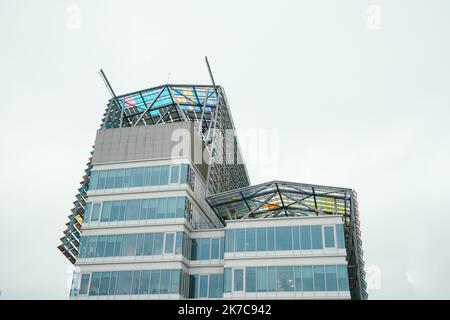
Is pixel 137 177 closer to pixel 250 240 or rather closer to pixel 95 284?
pixel 95 284

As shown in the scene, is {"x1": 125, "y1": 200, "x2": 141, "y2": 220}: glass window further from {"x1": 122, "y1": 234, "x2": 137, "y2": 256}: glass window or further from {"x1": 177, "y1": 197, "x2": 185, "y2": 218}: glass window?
{"x1": 177, "y1": 197, "x2": 185, "y2": 218}: glass window

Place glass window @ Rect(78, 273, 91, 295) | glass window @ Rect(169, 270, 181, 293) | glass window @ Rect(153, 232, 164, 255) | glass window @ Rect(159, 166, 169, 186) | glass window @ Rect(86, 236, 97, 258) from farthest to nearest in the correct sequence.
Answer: glass window @ Rect(159, 166, 169, 186) → glass window @ Rect(86, 236, 97, 258) → glass window @ Rect(153, 232, 164, 255) → glass window @ Rect(78, 273, 91, 295) → glass window @ Rect(169, 270, 181, 293)

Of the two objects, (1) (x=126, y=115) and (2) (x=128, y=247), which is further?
(1) (x=126, y=115)

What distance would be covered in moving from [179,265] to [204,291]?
395 cm

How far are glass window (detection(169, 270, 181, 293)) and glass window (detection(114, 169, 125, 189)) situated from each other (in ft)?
37.7

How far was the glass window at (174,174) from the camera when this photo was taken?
45.3 m

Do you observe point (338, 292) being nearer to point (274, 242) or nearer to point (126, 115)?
point (274, 242)

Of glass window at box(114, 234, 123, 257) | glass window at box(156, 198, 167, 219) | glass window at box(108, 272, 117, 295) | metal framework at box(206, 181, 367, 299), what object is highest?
metal framework at box(206, 181, 367, 299)

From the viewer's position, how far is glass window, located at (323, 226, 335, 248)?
131ft

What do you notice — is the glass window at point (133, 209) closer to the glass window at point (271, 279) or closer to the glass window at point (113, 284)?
the glass window at point (113, 284)

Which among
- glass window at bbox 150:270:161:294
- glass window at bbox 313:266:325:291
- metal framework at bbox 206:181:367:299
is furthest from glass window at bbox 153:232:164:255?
glass window at bbox 313:266:325:291

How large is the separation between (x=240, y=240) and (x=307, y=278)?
24.0 feet
